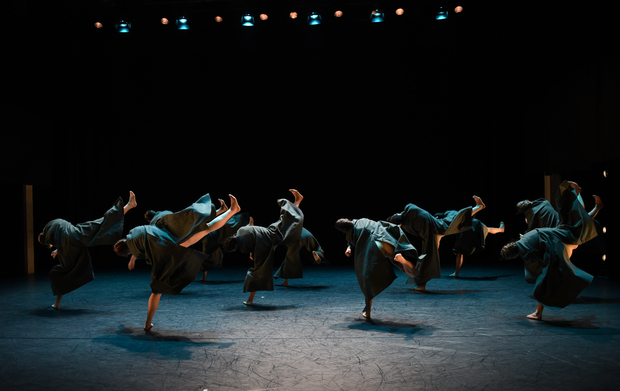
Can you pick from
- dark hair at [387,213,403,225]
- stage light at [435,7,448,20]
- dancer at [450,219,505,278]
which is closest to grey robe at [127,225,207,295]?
dark hair at [387,213,403,225]

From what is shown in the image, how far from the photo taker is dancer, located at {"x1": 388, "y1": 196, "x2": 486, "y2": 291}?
7039 millimetres

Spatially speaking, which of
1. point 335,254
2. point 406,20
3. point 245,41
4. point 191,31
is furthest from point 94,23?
point 335,254

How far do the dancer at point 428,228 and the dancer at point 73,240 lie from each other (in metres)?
3.57

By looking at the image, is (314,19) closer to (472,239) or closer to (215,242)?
(215,242)

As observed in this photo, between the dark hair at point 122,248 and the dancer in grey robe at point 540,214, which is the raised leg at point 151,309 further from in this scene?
the dancer in grey robe at point 540,214

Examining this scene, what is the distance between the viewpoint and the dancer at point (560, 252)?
4723 mm

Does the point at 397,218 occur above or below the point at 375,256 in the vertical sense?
above

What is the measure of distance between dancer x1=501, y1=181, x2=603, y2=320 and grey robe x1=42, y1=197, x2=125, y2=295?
4305mm

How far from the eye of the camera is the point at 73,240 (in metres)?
5.81

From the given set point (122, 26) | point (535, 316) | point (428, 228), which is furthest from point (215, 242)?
point (535, 316)

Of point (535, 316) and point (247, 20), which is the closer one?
point (535, 316)

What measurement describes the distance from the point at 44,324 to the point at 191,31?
21.6 feet

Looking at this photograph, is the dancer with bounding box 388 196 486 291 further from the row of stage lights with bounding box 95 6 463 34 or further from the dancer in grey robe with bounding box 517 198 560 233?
the row of stage lights with bounding box 95 6 463 34

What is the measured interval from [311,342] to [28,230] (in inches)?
300
